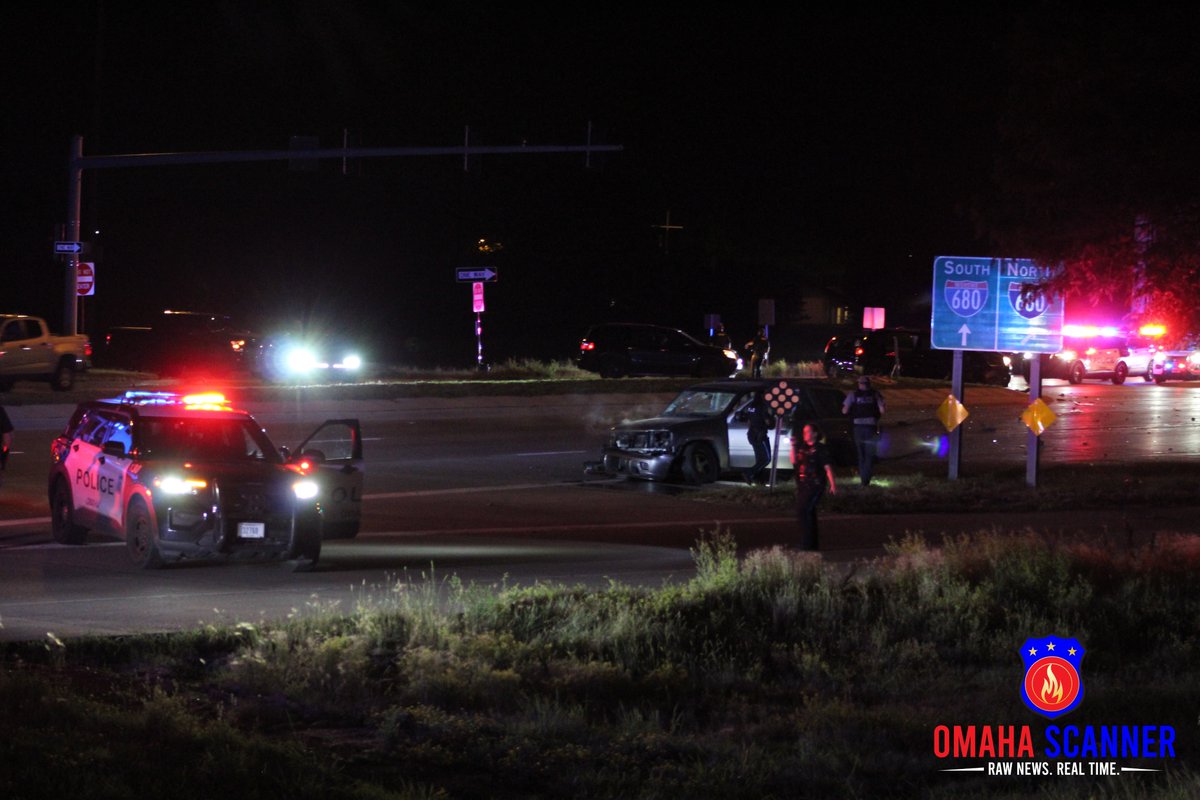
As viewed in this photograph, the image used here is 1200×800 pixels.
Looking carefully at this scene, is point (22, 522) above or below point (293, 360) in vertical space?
below

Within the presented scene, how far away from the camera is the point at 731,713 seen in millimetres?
9422

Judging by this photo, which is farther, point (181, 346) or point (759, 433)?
point (181, 346)

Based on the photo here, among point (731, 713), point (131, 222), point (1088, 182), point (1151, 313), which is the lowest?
point (731, 713)

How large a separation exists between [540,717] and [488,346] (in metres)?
63.6

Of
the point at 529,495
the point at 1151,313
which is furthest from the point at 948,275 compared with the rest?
the point at 529,495

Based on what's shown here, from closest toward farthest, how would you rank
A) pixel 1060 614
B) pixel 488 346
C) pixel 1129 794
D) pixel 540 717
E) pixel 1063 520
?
pixel 1129 794 → pixel 540 717 → pixel 1060 614 → pixel 1063 520 → pixel 488 346

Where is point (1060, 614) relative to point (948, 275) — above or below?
below

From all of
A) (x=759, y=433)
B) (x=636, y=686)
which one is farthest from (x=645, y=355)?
(x=636, y=686)

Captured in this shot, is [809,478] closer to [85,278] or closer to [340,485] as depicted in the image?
[340,485]

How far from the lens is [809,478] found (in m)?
15.9

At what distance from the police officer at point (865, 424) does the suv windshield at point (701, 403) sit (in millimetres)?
1925

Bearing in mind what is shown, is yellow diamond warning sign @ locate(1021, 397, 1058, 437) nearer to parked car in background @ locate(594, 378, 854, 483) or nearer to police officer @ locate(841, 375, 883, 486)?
police officer @ locate(841, 375, 883, 486)

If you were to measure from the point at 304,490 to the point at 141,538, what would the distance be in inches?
61.7

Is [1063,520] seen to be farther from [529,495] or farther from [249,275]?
[249,275]
